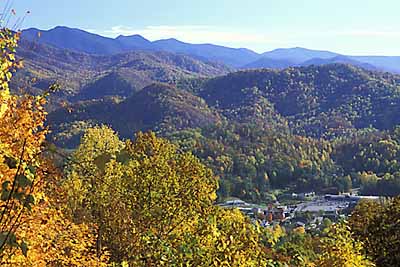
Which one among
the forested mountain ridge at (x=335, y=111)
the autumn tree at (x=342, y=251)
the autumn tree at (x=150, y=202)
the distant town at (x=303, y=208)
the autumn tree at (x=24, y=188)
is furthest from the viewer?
the forested mountain ridge at (x=335, y=111)

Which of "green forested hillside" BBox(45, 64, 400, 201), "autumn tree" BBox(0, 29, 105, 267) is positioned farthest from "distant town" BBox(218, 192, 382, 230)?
"autumn tree" BBox(0, 29, 105, 267)

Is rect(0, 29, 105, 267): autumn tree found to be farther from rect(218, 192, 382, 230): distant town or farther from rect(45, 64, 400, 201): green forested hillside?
rect(218, 192, 382, 230): distant town

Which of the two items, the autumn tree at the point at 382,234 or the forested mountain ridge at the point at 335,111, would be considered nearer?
the autumn tree at the point at 382,234

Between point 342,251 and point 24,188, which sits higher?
point 24,188

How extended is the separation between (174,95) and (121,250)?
6186 inches

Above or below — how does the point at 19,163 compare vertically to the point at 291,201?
above

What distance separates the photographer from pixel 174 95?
170 metres

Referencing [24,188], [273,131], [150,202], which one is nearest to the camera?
[24,188]

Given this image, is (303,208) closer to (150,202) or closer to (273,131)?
(273,131)

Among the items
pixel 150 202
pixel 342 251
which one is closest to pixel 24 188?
pixel 150 202

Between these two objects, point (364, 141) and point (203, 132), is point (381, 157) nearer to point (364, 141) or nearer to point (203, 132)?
point (364, 141)

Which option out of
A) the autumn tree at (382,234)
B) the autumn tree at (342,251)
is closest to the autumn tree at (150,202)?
the autumn tree at (342,251)

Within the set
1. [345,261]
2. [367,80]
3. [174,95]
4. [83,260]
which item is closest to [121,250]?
[83,260]

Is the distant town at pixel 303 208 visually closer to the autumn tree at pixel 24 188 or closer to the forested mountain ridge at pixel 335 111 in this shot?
the autumn tree at pixel 24 188
